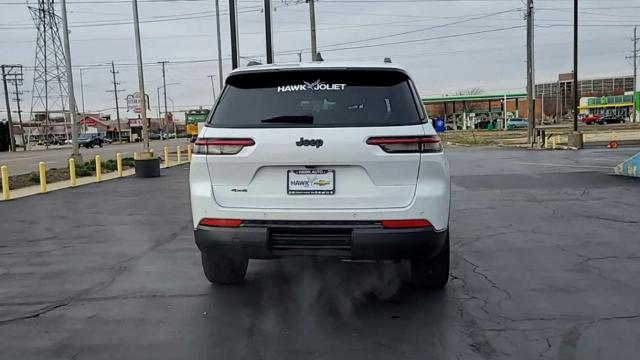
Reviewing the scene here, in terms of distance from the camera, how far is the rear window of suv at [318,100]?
14.6 feet

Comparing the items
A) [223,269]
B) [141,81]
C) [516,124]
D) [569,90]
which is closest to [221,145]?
[223,269]

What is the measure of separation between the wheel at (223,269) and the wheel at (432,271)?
1.61 m

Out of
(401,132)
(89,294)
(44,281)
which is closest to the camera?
(401,132)

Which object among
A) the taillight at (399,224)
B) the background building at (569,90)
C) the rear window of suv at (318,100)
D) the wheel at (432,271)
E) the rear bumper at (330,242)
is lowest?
the wheel at (432,271)

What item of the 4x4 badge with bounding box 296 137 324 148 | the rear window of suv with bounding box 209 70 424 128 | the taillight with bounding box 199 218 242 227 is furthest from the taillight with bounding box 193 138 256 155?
the taillight with bounding box 199 218 242 227

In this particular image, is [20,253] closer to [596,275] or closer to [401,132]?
[401,132]

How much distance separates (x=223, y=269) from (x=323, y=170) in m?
1.68

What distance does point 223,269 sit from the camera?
18.0 ft

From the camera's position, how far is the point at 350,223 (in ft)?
14.3

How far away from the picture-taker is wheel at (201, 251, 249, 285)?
543 centimetres

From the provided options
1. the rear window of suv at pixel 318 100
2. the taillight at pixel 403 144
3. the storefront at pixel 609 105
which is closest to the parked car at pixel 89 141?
the rear window of suv at pixel 318 100

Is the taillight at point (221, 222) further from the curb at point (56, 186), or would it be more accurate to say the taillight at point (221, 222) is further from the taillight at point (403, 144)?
the curb at point (56, 186)

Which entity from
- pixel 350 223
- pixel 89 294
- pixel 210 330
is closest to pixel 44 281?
pixel 89 294

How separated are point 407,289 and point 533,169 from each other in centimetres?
1346
